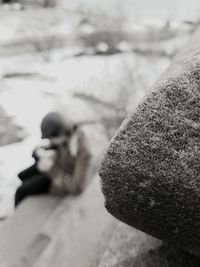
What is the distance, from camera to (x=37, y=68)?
204 inches

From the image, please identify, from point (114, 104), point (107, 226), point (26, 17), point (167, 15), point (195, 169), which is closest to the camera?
point (195, 169)

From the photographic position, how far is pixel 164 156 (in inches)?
27.2

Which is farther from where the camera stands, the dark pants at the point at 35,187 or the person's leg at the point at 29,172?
the person's leg at the point at 29,172

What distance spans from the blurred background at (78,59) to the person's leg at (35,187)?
330 millimetres

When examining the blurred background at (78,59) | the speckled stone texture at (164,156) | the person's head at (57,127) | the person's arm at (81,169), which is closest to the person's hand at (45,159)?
the person's head at (57,127)

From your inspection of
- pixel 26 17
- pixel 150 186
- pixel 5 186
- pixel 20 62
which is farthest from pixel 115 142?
pixel 26 17

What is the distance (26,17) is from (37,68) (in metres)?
1.47

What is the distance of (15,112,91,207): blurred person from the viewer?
257cm

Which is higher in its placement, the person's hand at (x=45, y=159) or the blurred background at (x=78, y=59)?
the person's hand at (x=45, y=159)

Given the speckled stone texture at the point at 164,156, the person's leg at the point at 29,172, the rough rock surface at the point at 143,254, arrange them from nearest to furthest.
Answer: the speckled stone texture at the point at 164,156
the rough rock surface at the point at 143,254
the person's leg at the point at 29,172

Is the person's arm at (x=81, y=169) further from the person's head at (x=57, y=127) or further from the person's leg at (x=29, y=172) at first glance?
the person's leg at (x=29, y=172)

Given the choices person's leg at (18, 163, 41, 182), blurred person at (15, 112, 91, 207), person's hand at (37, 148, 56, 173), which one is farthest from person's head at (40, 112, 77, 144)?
person's leg at (18, 163, 41, 182)

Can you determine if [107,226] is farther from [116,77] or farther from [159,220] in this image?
[116,77]

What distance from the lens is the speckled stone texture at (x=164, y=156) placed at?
68 centimetres
